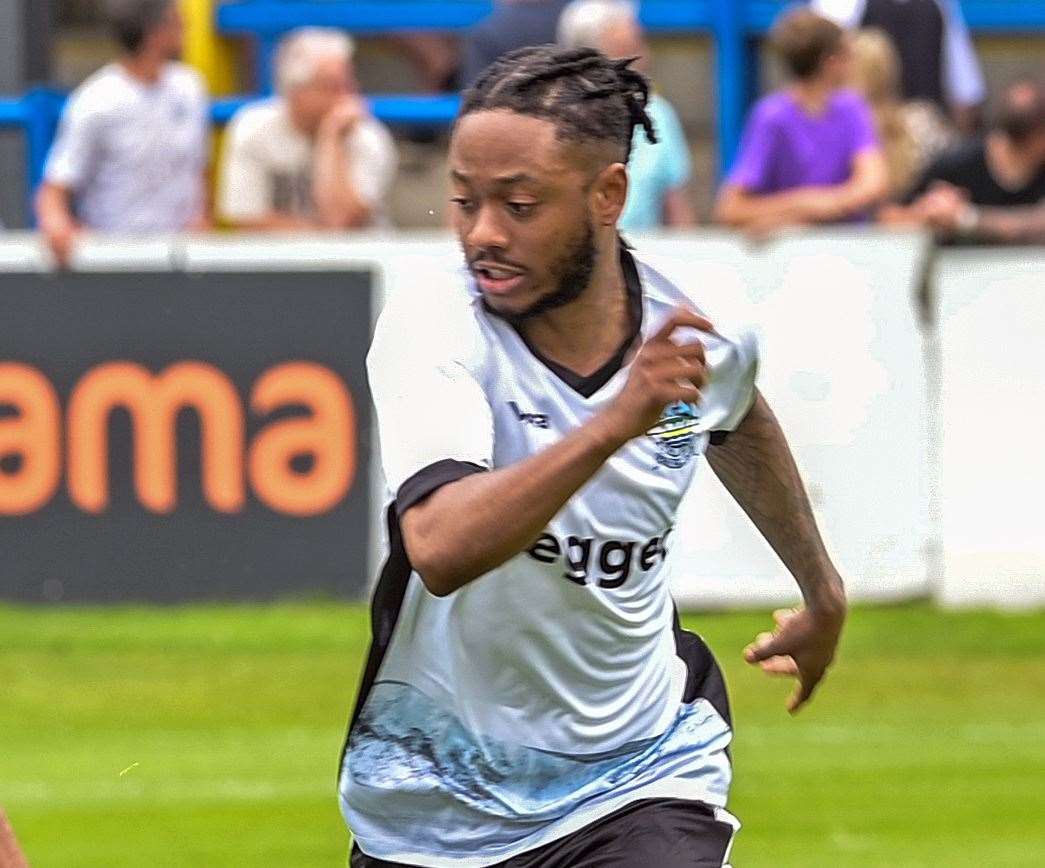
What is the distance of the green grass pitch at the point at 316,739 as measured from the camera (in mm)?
8172

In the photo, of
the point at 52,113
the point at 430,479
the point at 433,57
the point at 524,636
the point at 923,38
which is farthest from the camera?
the point at 433,57

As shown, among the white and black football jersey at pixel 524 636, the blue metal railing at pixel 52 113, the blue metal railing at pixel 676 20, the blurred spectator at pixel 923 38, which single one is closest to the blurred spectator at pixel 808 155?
the blurred spectator at pixel 923 38

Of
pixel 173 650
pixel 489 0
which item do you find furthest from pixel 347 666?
pixel 489 0

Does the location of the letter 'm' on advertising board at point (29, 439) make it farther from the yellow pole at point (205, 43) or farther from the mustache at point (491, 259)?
the mustache at point (491, 259)

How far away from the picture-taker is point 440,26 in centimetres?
1512

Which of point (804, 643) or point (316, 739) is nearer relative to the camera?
point (804, 643)

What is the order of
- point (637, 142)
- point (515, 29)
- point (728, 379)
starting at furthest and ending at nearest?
point (515, 29) → point (637, 142) → point (728, 379)

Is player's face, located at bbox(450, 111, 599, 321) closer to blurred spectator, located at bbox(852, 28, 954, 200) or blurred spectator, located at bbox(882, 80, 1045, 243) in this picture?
blurred spectator, located at bbox(882, 80, 1045, 243)

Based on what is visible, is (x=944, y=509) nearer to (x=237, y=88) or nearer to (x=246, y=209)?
(x=246, y=209)

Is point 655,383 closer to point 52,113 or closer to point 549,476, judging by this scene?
point 549,476

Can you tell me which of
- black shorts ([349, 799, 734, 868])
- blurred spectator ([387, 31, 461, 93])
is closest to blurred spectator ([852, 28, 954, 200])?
blurred spectator ([387, 31, 461, 93])

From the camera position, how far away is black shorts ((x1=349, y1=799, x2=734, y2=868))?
168 inches

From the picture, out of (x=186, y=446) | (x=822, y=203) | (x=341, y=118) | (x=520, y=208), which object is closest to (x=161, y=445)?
(x=186, y=446)

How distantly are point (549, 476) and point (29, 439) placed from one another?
8.96m
